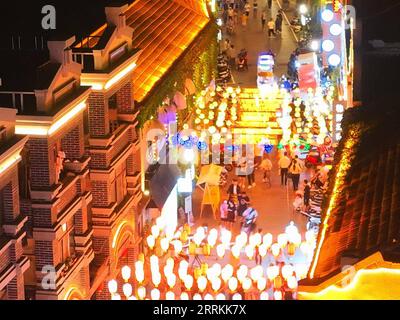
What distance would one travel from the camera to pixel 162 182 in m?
37.4

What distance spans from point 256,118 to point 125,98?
2180 centimetres

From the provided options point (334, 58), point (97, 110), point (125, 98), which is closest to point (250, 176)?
point (334, 58)

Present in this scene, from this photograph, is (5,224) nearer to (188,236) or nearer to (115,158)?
(115,158)

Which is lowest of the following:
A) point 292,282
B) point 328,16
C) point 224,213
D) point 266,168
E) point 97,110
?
point 224,213

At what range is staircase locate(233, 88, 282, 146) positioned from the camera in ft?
167

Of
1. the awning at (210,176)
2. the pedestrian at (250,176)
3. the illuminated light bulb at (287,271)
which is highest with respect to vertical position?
the illuminated light bulb at (287,271)

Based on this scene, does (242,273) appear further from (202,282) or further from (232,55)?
(232,55)

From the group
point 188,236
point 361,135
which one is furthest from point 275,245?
point 361,135

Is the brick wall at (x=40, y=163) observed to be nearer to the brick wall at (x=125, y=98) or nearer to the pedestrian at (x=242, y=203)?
the brick wall at (x=125, y=98)

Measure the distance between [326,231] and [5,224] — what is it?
6.81 metres

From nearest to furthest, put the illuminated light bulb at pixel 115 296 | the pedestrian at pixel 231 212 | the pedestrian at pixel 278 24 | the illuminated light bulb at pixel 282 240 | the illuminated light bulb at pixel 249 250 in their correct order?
the illuminated light bulb at pixel 115 296, the illuminated light bulb at pixel 249 250, the illuminated light bulb at pixel 282 240, the pedestrian at pixel 231 212, the pedestrian at pixel 278 24

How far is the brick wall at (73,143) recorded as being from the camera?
88.9ft

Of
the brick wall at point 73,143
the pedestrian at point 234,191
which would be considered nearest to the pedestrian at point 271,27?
the pedestrian at point 234,191

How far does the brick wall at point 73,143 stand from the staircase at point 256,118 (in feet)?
73.1
